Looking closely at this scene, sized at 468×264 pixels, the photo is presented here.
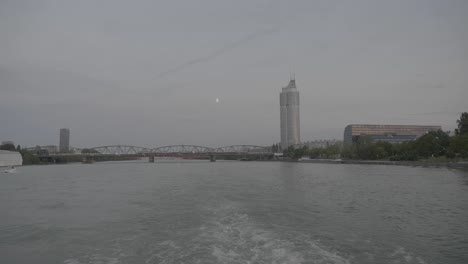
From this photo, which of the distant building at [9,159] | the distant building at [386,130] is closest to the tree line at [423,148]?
the distant building at [386,130]

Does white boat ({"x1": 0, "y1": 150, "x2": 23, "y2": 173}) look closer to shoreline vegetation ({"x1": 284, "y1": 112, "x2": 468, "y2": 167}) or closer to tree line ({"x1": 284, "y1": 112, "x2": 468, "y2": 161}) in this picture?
shoreline vegetation ({"x1": 284, "y1": 112, "x2": 468, "y2": 167})

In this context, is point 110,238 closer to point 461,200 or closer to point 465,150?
point 461,200

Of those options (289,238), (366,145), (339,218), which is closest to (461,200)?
(339,218)

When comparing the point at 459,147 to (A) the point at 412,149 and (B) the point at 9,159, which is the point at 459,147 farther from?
(B) the point at 9,159

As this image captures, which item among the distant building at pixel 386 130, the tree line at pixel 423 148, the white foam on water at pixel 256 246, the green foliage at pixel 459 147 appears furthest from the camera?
the distant building at pixel 386 130

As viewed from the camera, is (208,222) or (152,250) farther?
(208,222)

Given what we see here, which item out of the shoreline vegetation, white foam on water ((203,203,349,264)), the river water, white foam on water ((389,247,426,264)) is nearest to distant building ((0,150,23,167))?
the river water

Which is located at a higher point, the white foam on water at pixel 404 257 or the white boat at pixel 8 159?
the white boat at pixel 8 159

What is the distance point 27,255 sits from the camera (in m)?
10.6

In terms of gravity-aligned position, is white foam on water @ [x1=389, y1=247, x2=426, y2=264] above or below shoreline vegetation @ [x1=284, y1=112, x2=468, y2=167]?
below

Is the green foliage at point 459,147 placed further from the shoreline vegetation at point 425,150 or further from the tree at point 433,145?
the tree at point 433,145

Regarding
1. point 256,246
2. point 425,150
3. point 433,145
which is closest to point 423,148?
point 425,150

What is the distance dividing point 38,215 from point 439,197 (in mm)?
23973

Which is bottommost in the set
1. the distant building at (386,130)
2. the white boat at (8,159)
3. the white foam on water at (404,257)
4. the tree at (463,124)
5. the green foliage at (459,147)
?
the white foam on water at (404,257)
